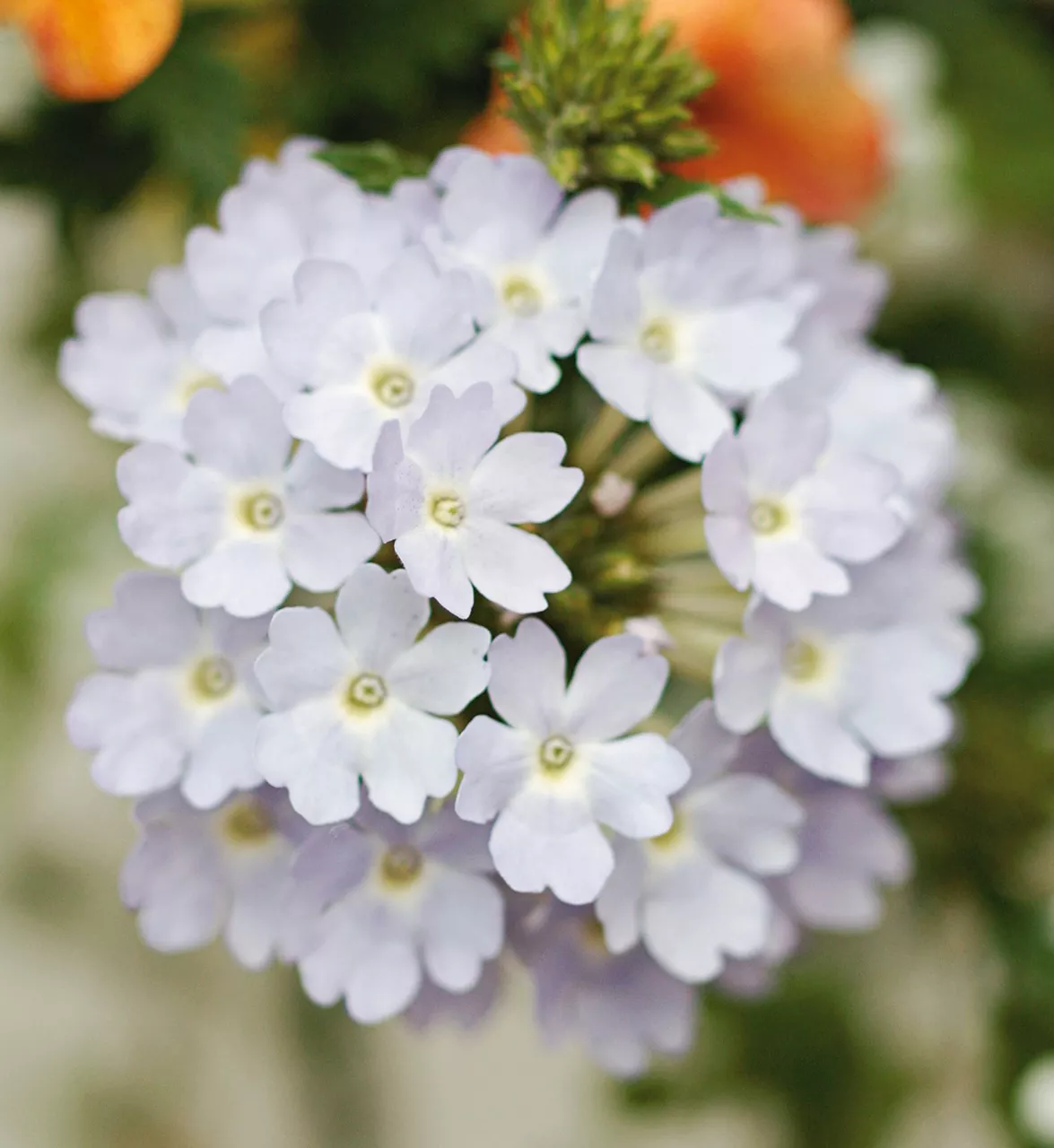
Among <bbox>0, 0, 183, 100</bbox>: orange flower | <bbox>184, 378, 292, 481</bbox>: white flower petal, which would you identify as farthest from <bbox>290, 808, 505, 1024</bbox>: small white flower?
<bbox>0, 0, 183, 100</bbox>: orange flower

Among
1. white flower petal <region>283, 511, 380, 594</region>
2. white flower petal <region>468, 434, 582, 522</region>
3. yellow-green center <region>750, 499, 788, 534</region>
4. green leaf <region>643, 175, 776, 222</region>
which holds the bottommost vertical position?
white flower petal <region>283, 511, 380, 594</region>

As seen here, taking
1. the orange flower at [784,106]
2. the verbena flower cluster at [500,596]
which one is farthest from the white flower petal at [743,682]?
the orange flower at [784,106]

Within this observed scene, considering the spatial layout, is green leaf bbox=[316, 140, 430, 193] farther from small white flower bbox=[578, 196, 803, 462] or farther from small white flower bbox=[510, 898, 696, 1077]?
small white flower bbox=[510, 898, 696, 1077]

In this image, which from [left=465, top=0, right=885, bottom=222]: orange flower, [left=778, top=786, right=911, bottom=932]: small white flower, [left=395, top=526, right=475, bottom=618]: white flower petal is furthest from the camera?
[left=465, top=0, right=885, bottom=222]: orange flower

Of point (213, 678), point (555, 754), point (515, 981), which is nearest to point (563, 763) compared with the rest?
point (555, 754)

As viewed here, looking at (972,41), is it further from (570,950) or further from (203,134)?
(570,950)

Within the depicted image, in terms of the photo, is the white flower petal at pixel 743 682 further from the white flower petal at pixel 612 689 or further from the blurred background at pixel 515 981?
the blurred background at pixel 515 981

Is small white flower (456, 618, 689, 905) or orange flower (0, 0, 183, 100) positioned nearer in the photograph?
small white flower (456, 618, 689, 905)

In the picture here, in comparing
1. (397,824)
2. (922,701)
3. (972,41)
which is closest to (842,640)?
Result: (922,701)
